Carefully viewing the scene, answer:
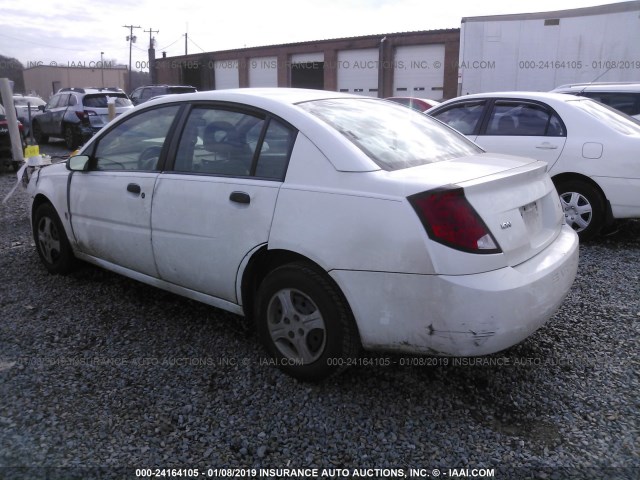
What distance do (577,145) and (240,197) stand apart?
4151 millimetres

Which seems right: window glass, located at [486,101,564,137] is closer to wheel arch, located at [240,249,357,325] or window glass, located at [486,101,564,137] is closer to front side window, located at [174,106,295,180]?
front side window, located at [174,106,295,180]

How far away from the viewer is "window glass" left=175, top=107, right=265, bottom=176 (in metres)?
3.14

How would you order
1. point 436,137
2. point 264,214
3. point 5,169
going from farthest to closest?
point 5,169 < point 436,137 < point 264,214

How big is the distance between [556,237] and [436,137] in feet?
3.08

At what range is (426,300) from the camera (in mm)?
2424

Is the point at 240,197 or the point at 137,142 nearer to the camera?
the point at 240,197

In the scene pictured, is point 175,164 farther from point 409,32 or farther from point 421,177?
point 409,32

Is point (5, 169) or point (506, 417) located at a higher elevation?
point (5, 169)

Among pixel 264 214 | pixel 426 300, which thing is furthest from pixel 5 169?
pixel 426 300

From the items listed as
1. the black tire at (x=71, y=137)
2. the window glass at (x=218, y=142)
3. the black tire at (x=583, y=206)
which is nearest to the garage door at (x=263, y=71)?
the black tire at (x=71, y=137)

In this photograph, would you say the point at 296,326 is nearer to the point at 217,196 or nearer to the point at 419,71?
the point at 217,196

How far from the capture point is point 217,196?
10.2ft

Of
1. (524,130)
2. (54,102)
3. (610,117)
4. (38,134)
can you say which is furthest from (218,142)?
(38,134)

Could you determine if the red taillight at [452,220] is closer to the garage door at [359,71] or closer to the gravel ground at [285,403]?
the gravel ground at [285,403]
